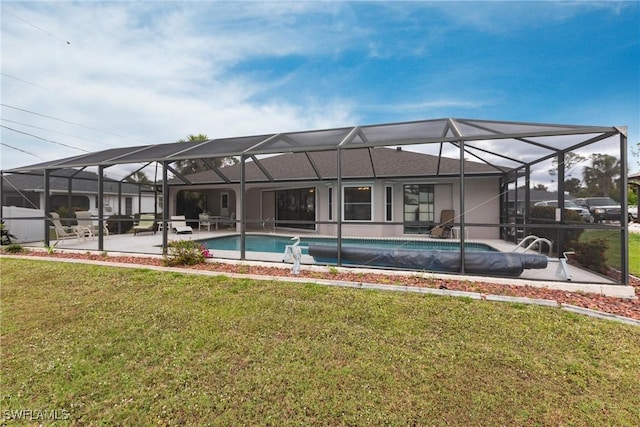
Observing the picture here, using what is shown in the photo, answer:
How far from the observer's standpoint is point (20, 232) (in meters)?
10.8

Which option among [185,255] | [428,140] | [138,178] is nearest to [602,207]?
[428,140]

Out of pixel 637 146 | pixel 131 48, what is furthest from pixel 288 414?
pixel 637 146

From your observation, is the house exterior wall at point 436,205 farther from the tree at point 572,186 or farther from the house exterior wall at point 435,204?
the tree at point 572,186

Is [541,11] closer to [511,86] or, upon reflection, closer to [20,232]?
[511,86]

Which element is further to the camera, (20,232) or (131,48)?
(131,48)

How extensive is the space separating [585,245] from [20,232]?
17.6 m

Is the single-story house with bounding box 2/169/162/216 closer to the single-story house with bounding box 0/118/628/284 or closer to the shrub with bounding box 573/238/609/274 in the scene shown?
the single-story house with bounding box 0/118/628/284

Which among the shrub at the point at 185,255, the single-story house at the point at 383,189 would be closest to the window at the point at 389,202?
the single-story house at the point at 383,189

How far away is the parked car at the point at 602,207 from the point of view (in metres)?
5.32

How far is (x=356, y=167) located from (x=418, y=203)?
3354mm

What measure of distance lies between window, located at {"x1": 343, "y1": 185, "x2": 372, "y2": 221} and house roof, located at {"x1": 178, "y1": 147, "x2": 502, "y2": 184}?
2.06 ft

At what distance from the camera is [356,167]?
1372 centimetres

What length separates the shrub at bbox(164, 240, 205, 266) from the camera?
6.71 metres

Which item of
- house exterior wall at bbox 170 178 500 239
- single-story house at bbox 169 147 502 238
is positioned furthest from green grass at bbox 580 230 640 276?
single-story house at bbox 169 147 502 238
